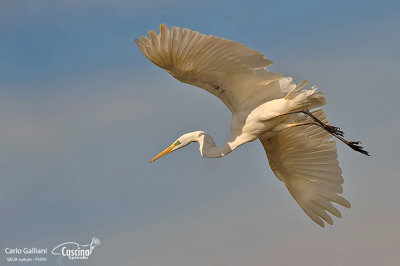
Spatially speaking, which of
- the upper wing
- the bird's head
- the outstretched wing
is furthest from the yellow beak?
the upper wing

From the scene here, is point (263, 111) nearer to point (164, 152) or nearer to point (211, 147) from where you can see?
point (211, 147)

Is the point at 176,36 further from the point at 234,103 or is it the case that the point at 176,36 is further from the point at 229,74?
the point at 234,103

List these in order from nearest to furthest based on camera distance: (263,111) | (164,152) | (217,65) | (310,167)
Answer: (217,65) < (263,111) < (164,152) < (310,167)

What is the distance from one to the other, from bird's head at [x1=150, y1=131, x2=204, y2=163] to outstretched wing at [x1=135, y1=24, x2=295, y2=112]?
3.83 ft

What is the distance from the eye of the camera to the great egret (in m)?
12.4

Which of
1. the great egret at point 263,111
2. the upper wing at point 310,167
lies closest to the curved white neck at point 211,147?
the great egret at point 263,111

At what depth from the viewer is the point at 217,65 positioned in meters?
12.7

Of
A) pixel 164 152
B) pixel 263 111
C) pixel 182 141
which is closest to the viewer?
pixel 263 111

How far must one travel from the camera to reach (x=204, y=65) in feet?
41.5

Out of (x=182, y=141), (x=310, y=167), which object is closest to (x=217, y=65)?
(x=182, y=141)

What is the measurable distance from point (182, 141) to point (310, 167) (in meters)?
3.13

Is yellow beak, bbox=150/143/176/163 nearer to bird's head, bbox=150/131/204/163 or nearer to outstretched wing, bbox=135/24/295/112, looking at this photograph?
bird's head, bbox=150/131/204/163

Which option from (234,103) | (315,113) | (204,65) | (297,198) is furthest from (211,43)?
(297,198)

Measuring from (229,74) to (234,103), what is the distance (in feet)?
3.09
